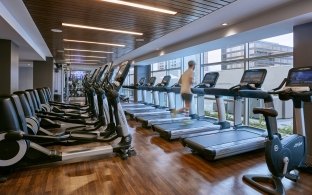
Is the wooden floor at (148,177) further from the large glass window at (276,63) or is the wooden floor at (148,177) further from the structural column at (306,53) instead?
the large glass window at (276,63)

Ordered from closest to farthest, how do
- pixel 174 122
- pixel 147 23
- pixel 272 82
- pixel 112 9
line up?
1. pixel 112 9
2. pixel 147 23
3. pixel 272 82
4. pixel 174 122

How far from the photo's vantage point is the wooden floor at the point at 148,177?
2471mm

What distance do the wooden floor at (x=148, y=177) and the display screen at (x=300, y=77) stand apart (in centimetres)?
122

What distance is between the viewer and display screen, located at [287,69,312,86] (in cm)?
290

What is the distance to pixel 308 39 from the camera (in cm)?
351

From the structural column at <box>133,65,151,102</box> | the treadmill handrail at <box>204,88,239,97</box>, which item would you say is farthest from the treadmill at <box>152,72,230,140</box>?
the structural column at <box>133,65,151,102</box>

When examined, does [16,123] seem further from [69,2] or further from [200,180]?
[200,180]

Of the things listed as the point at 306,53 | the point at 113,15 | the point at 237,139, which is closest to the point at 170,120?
the point at 237,139

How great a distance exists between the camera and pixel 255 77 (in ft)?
12.8

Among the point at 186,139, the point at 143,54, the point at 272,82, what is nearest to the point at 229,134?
the point at 186,139

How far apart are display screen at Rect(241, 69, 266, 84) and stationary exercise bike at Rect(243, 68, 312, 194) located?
62 centimetres

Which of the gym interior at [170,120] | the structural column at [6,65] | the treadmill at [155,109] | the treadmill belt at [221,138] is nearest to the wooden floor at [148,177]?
the gym interior at [170,120]

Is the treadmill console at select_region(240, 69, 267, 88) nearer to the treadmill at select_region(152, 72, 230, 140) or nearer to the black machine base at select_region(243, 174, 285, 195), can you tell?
the treadmill at select_region(152, 72, 230, 140)

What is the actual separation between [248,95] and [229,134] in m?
1.02
